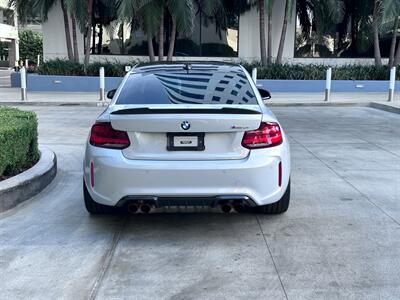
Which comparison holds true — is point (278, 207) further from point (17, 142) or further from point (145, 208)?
point (17, 142)

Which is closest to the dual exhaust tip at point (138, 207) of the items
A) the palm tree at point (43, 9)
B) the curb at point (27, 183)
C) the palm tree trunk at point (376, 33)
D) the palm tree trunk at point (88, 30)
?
the curb at point (27, 183)

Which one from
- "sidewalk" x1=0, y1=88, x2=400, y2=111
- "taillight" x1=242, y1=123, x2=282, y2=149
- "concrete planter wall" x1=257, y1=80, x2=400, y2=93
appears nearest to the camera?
"taillight" x1=242, y1=123, x2=282, y2=149

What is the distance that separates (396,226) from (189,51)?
65.6ft

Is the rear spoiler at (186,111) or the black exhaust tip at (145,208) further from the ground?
the rear spoiler at (186,111)

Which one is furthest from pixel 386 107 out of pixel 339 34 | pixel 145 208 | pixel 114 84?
pixel 145 208

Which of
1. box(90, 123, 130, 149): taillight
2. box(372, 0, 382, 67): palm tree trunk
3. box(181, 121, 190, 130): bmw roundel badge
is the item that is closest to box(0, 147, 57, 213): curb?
box(90, 123, 130, 149): taillight

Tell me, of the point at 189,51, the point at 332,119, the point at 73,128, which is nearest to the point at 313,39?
the point at 189,51

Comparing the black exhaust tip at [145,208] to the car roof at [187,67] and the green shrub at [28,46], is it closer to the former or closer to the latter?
the car roof at [187,67]

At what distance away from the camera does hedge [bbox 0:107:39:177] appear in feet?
20.1

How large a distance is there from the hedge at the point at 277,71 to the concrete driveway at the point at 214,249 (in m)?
14.9

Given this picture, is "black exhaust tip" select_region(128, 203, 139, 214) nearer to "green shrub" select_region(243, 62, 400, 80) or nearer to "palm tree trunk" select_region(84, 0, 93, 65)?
"palm tree trunk" select_region(84, 0, 93, 65)

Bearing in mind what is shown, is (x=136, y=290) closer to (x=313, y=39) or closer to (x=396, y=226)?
(x=396, y=226)

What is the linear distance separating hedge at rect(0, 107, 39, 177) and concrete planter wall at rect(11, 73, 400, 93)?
46.1 feet

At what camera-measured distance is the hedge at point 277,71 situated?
21844mm
